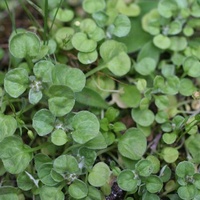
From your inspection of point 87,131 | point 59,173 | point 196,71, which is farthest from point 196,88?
point 59,173

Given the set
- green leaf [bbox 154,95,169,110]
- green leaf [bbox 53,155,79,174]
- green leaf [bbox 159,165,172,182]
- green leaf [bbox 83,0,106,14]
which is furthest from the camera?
green leaf [bbox 83,0,106,14]

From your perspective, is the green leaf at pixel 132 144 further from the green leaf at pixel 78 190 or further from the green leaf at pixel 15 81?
the green leaf at pixel 15 81

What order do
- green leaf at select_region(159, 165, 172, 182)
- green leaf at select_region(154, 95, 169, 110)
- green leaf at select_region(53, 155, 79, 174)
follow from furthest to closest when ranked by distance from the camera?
green leaf at select_region(154, 95, 169, 110) < green leaf at select_region(159, 165, 172, 182) < green leaf at select_region(53, 155, 79, 174)

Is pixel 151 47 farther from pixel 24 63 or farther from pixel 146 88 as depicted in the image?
pixel 24 63

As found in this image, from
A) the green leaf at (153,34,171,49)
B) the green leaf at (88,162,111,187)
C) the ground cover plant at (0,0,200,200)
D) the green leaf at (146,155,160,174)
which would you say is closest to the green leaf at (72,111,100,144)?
the ground cover plant at (0,0,200,200)

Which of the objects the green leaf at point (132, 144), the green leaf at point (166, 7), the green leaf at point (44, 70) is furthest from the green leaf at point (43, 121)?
the green leaf at point (166, 7)

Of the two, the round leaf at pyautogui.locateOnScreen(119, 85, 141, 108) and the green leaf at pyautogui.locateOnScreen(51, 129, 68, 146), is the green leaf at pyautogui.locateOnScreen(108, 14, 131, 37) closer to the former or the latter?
the round leaf at pyautogui.locateOnScreen(119, 85, 141, 108)
